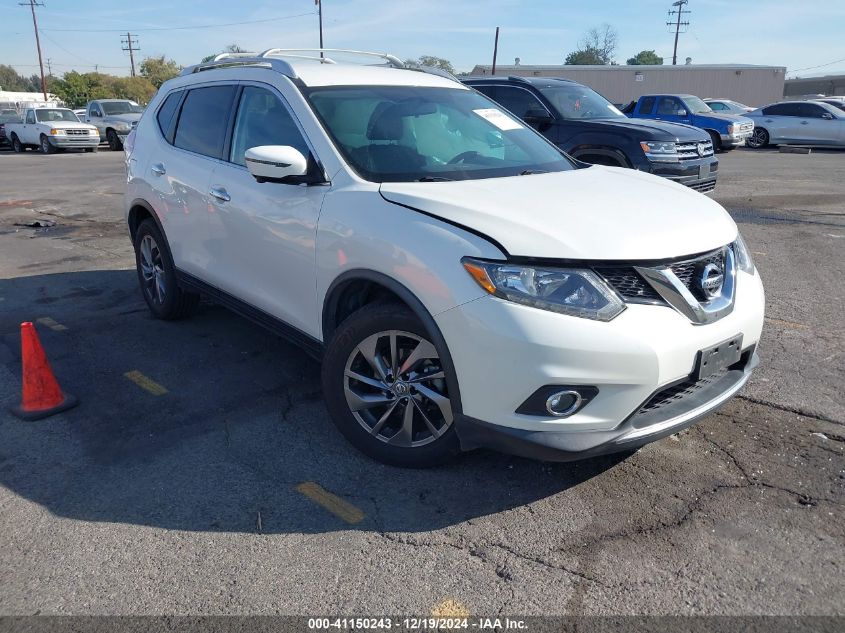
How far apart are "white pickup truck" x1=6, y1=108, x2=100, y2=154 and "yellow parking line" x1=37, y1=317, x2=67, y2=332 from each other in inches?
915

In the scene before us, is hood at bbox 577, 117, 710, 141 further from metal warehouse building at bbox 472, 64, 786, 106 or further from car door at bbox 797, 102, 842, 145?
metal warehouse building at bbox 472, 64, 786, 106

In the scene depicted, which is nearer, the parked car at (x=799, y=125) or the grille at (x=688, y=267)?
the grille at (x=688, y=267)

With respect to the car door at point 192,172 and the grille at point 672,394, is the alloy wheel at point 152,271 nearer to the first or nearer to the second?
the car door at point 192,172

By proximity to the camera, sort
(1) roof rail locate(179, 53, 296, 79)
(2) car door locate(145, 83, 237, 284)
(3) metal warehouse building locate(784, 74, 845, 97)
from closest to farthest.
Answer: (1) roof rail locate(179, 53, 296, 79)
(2) car door locate(145, 83, 237, 284)
(3) metal warehouse building locate(784, 74, 845, 97)

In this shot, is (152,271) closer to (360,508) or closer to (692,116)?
(360,508)

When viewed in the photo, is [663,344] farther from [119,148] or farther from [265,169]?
[119,148]

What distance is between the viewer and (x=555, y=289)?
2844mm

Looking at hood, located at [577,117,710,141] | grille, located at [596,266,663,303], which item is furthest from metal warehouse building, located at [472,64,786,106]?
grille, located at [596,266,663,303]

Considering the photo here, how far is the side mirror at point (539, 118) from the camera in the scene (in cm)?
976

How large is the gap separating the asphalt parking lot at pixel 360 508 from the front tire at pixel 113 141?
24822 millimetres

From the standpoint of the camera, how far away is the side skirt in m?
3.96

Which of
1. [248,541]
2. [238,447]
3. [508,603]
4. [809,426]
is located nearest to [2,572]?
[248,541]

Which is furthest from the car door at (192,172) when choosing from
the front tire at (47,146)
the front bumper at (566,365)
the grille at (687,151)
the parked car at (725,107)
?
the parked car at (725,107)

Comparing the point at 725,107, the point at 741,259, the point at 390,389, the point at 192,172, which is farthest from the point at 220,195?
the point at 725,107
